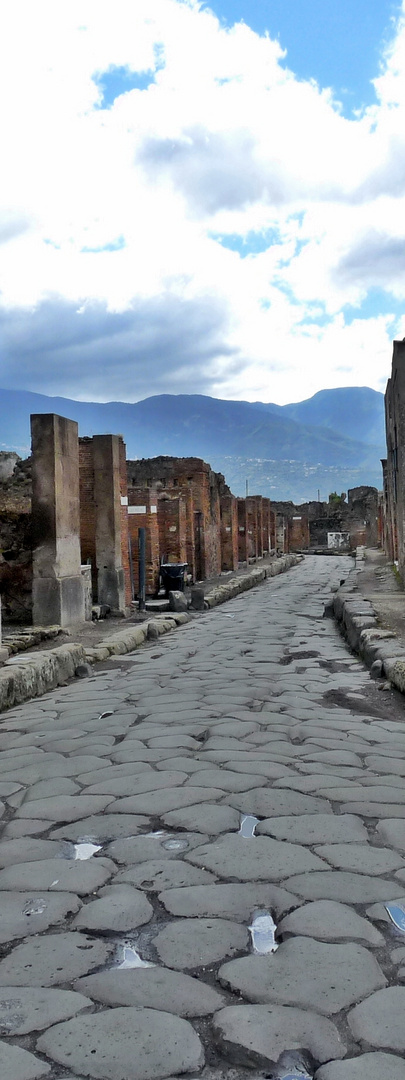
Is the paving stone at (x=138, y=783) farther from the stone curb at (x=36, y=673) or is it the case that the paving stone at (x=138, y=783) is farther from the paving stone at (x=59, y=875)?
the stone curb at (x=36, y=673)

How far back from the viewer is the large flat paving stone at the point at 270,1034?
5.47 feet

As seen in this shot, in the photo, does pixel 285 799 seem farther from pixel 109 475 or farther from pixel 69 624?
pixel 109 475

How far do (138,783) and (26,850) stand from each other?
0.84m

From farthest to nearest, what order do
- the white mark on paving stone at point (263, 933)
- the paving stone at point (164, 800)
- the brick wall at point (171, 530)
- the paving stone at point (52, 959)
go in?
the brick wall at point (171, 530)
the paving stone at point (164, 800)
the white mark on paving stone at point (263, 933)
the paving stone at point (52, 959)

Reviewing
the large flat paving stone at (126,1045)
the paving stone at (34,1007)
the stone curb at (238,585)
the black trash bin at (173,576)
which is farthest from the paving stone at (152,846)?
the black trash bin at (173,576)

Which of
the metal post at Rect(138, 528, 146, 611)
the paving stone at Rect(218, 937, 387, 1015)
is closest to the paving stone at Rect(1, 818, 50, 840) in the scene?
the paving stone at Rect(218, 937, 387, 1015)

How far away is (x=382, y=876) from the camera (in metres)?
2.58

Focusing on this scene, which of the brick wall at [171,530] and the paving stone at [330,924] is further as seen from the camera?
the brick wall at [171,530]

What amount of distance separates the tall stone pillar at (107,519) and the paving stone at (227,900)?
10896mm

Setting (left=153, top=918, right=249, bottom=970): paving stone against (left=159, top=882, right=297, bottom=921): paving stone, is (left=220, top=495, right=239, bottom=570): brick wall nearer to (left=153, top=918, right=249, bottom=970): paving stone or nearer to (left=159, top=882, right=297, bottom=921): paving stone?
(left=159, top=882, right=297, bottom=921): paving stone

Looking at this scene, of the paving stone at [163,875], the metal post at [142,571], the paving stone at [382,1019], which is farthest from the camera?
the metal post at [142,571]

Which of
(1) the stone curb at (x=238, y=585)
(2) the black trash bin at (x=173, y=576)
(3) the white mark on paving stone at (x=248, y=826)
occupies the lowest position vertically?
(1) the stone curb at (x=238, y=585)

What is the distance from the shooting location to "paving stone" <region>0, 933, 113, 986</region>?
1996mm

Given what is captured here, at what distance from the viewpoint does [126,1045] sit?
170cm
